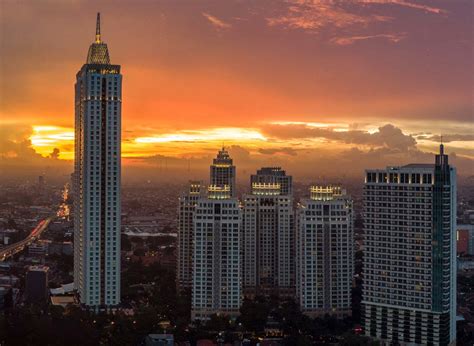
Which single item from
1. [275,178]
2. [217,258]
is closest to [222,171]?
[275,178]

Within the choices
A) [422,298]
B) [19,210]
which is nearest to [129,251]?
[19,210]

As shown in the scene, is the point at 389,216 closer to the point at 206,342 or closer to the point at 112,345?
the point at 206,342

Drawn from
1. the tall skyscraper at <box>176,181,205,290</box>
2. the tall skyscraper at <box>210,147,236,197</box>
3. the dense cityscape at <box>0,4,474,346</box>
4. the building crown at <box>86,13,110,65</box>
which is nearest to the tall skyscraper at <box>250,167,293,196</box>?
the dense cityscape at <box>0,4,474,346</box>

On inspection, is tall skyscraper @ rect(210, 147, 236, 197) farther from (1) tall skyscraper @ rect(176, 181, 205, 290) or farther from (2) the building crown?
(2) the building crown

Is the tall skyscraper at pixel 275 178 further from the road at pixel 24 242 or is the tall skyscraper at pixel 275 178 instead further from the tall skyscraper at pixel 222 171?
the road at pixel 24 242

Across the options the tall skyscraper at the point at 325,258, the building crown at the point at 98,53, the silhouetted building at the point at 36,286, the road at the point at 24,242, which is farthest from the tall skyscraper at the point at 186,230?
the road at the point at 24,242
